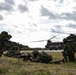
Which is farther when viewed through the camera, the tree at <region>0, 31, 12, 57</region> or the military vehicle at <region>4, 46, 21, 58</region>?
the military vehicle at <region>4, 46, 21, 58</region>

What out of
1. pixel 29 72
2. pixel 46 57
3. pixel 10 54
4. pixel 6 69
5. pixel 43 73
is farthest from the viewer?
pixel 10 54

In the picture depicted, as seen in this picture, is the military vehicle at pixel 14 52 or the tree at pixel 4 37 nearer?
the tree at pixel 4 37

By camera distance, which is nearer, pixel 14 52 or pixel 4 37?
pixel 4 37

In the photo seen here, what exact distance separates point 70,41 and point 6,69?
806 cm

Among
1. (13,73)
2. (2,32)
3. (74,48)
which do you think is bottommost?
(13,73)

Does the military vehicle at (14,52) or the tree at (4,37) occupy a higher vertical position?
the tree at (4,37)

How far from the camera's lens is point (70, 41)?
24750 mm

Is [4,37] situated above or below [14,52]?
above

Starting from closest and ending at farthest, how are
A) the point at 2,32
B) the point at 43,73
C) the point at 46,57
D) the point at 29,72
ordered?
the point at 43,73
the point at 29,72
the point at 46,57
the point at 2,32

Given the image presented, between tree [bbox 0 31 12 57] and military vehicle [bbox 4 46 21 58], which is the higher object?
tree [bbox 0 31 12 57]

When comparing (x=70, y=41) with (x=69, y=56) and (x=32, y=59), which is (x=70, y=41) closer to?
(x=69, y=56)

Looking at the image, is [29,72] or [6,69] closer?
[29,72]

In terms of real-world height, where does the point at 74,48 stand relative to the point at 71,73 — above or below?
above

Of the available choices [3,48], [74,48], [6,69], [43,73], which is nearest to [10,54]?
[3,48]
